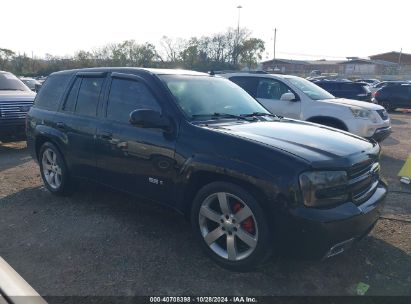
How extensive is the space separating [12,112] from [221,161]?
261 inches

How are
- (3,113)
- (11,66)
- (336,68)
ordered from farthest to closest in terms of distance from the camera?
(336,68)
(11,66)
(3,113)

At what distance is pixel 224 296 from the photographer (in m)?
2.98

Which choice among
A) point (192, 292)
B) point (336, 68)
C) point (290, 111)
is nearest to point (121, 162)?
point (192, 292)

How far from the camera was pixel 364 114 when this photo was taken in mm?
7926

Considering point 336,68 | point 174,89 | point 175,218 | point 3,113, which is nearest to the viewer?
point 174,89

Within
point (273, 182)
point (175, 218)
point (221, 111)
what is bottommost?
point (175, 218)

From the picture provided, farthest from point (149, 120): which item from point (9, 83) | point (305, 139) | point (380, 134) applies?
point (9, 83)

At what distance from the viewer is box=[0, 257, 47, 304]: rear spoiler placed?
1.70 metres

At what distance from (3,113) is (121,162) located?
207 inches

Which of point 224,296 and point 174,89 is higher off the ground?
point 174,89

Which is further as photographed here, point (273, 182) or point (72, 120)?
point (72, 120)

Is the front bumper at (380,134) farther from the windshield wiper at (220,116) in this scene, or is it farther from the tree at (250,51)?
the tree at (250,51)

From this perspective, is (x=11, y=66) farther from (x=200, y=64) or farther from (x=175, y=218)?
(x=175, y=218)

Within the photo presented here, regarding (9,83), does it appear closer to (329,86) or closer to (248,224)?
(248,224)
